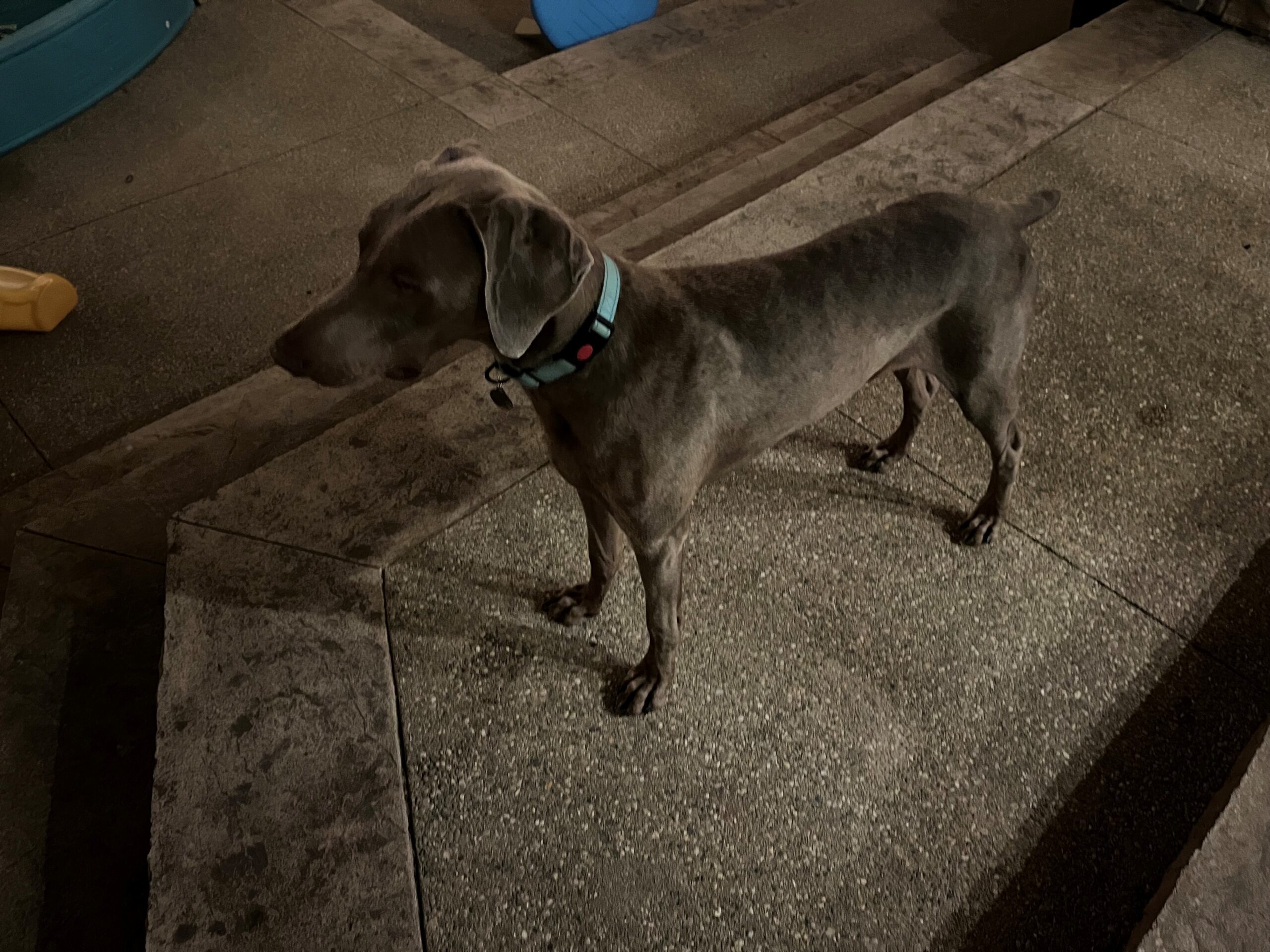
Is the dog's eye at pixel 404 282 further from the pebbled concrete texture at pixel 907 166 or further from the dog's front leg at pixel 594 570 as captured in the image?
the pebbled concrete texture at pixel 907 166

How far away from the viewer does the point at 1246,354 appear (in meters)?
3.03

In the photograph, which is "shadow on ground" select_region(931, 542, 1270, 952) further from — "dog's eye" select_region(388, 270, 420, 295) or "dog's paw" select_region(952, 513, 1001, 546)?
"dog's eye" select_region(388, 270, 420, 295)

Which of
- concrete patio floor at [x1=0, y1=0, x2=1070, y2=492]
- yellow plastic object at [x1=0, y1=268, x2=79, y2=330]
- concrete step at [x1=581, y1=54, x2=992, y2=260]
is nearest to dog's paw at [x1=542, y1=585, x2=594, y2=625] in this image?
concrete step at [x1=581, y1=54, x2=992, y2=260]

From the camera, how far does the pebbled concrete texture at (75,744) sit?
6.80ft

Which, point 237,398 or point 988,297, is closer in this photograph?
point 988,297

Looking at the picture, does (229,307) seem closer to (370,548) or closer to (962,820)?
(370,548)

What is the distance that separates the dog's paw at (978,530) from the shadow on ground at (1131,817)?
22.9 inches

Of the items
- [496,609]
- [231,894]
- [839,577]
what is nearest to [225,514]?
[496,609]

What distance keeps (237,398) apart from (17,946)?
2009 millimetres

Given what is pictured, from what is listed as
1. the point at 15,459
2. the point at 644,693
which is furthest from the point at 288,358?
the point at 15,459

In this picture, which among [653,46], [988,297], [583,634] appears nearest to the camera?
[988,297]

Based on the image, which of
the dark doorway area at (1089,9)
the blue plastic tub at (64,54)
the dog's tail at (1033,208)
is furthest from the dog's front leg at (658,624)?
the dark doorway area at (1089,9)

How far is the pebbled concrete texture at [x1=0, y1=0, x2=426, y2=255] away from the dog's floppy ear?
3324 millimetres

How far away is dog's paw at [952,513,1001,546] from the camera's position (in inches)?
98.8
